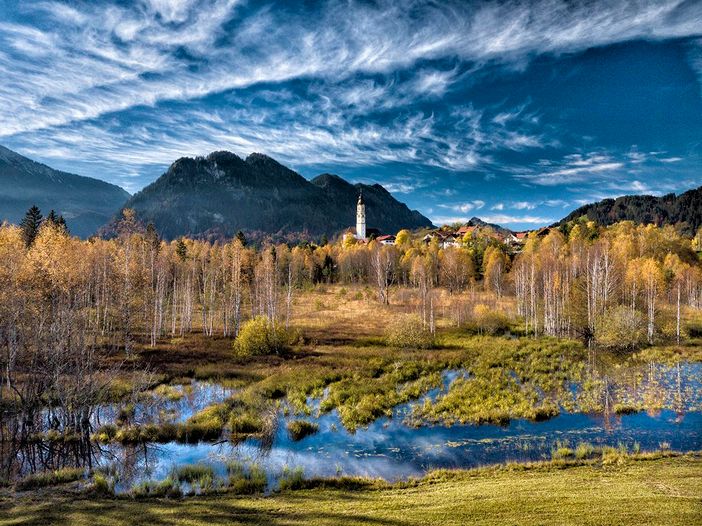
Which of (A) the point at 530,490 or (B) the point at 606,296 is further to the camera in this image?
(B) the point at 606,296

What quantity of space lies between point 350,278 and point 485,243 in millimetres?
35514

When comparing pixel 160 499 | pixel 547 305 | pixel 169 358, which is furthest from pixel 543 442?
Result: pixel 547 305

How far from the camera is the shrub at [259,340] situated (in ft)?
130

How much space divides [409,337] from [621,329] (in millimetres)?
23892

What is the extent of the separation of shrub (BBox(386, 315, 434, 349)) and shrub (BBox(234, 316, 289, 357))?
1216cm

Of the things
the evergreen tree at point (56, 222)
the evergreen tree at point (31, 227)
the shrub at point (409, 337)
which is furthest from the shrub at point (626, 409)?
the evergreen tree at point (31, 227)

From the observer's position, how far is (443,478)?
16078 mm

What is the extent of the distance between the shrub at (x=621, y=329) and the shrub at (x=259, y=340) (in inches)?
1431

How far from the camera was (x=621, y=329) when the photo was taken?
45.0 metres

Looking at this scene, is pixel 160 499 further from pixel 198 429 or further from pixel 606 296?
pixel 606 296

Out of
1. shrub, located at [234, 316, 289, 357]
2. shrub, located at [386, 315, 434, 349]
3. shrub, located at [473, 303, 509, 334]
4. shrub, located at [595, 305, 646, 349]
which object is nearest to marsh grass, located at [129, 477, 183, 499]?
shrub, located at [234, 316, 289, 357]

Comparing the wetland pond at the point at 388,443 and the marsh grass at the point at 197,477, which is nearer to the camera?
the marsh grass at the point at 197,477

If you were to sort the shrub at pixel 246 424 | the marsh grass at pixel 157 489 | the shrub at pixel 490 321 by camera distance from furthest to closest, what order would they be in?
the shrub at pixel 490 321
the shrub at pixel 246 424
the marsh grass at pixel 157 489

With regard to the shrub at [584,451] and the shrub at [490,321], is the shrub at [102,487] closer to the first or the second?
the shrub at [584,451]
